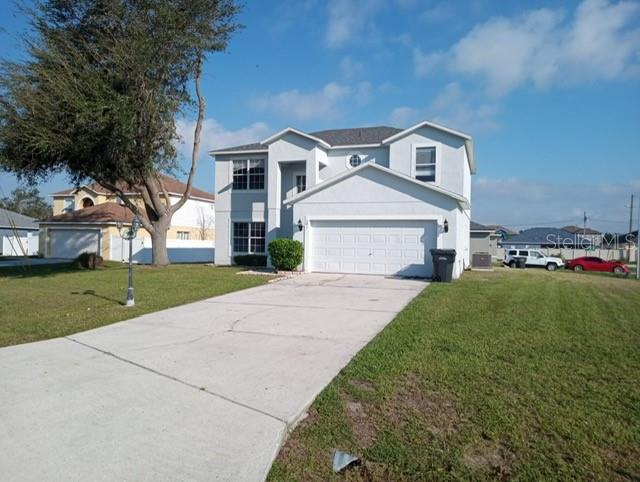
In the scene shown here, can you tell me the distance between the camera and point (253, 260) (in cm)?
2394

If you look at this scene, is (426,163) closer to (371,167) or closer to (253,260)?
(371,167)

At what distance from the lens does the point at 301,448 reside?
3.81 m

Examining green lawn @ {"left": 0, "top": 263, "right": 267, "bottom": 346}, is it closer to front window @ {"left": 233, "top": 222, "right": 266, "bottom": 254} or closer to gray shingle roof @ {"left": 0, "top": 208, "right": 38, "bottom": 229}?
front window @ {"left": 233, "top": 222, "right": 266, "bottom": 254}

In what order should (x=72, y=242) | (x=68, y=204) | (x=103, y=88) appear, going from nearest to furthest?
(x=103, y=88) → (x=72, y=242) → (x=68, y=204)

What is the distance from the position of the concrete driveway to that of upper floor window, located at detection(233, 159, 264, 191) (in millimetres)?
16154

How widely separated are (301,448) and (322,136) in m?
23.6

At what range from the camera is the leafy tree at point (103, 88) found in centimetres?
1531

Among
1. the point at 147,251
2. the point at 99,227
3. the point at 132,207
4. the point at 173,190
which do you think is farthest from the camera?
the point at 173,190

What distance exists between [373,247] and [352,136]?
29.9 feet

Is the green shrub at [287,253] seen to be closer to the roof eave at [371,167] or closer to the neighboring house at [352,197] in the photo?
the neighboring house at [352,197]

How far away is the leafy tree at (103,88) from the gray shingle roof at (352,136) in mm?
6170

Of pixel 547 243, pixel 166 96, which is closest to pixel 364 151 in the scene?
pixel 166 96

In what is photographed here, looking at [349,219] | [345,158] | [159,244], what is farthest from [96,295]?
[345,158]

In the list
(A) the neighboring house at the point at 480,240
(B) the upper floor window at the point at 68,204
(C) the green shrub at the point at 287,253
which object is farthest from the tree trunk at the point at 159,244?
(B) the upper floor window at the point at 68,204
